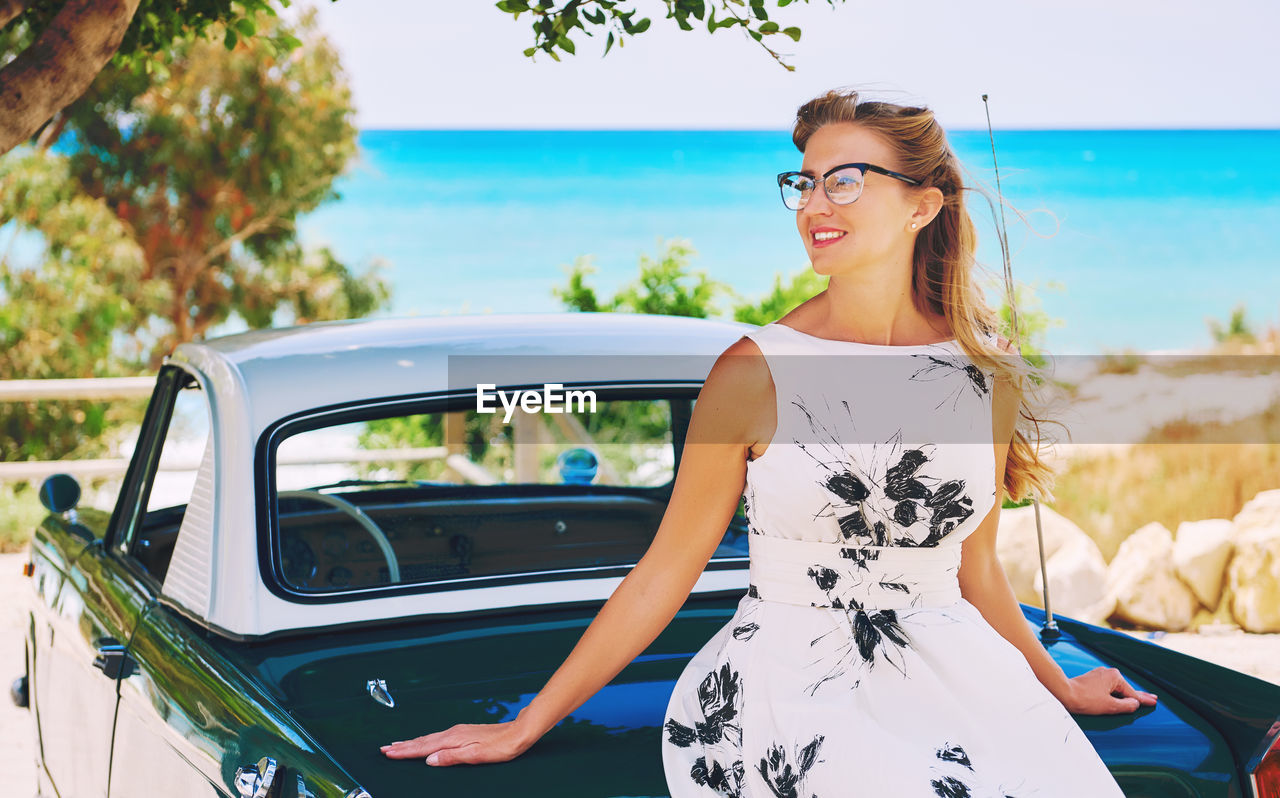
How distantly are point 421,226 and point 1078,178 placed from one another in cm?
3254

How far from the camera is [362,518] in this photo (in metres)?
3.54

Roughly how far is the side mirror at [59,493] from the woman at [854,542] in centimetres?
245

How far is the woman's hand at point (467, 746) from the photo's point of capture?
6.67 ft

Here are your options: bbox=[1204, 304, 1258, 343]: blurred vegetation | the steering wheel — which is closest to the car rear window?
the steering wheel

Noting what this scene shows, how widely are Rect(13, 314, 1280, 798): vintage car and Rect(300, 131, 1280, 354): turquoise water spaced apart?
40.0 metres

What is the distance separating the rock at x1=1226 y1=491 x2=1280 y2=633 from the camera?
6.99 meters

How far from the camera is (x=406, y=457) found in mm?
9922

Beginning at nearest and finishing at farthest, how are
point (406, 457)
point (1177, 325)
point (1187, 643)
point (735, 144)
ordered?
1. point (1187, 643)
2. point (406, 457)
3. point (1177, 325)
4. point (735, 144)

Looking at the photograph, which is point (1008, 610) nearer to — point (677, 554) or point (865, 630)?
point (865, 630)

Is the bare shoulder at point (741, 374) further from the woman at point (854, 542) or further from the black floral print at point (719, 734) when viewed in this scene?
the black floral print at point (719, 734)

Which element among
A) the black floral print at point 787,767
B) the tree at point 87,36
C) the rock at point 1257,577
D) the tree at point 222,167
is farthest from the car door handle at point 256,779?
the tree at point 222,167

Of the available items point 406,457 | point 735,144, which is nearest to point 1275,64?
point 735,144

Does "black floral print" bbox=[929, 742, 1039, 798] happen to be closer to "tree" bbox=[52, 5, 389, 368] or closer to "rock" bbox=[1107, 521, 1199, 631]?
"rock" bbox=[1107, 521, 1199, 631]

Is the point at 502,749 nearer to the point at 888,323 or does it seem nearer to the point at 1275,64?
the point at 888,323
